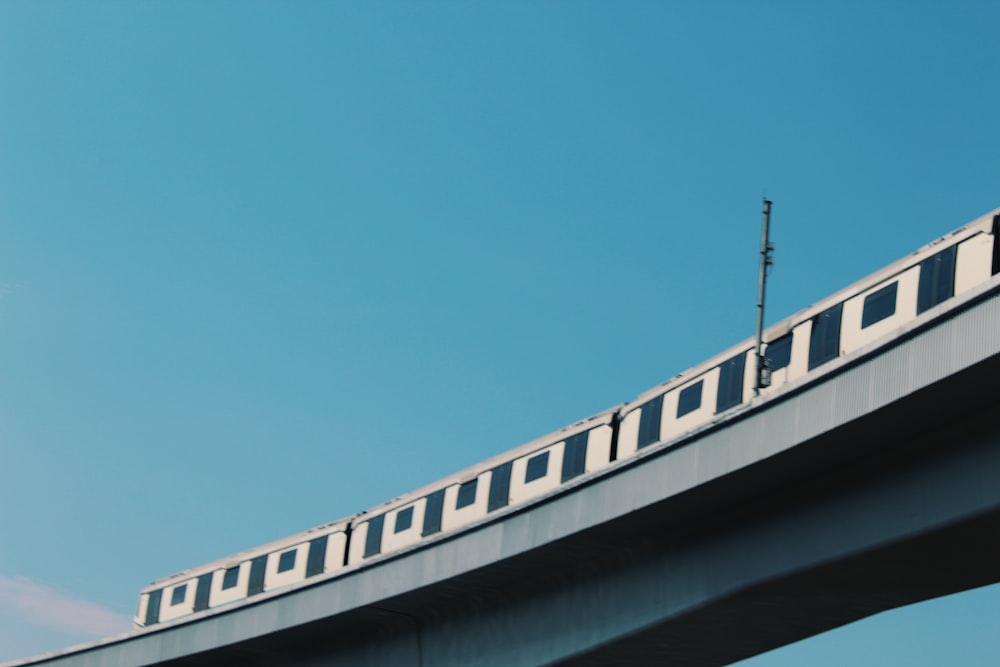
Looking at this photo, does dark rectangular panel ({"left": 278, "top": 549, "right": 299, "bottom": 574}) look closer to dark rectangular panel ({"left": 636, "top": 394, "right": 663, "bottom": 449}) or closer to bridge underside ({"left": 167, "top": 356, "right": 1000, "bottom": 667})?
bridge underside ({"left": 167, "top": 356, "right": 1000, "bottom": 667})

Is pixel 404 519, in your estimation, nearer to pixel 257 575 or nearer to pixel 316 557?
pixel 316 557

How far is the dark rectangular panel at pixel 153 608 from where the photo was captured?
44469 millimetres

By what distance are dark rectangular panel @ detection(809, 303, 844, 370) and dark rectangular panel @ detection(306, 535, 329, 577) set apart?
17.8 metres

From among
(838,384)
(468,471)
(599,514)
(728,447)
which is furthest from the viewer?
(468,471)

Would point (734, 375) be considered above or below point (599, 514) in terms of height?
above

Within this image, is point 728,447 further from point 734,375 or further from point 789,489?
point 734,375

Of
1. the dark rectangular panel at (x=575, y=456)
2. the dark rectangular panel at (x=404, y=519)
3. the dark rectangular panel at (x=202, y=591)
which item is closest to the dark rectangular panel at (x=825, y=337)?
the dark rectangular panel at (x=575, y=456)

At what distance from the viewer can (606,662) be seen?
26891 mm

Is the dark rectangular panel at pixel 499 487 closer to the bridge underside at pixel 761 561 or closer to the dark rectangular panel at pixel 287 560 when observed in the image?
the bridge underside at pixel 761 561

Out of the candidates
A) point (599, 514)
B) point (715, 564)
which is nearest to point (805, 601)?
point (715, 564)

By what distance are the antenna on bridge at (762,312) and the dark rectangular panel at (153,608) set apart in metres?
26.3

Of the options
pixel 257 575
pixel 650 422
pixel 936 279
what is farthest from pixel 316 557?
pixel 936 279

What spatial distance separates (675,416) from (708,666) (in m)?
5.06

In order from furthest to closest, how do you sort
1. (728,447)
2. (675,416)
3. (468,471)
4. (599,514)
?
(468,471), (675,416), (599,514), (728,447)
